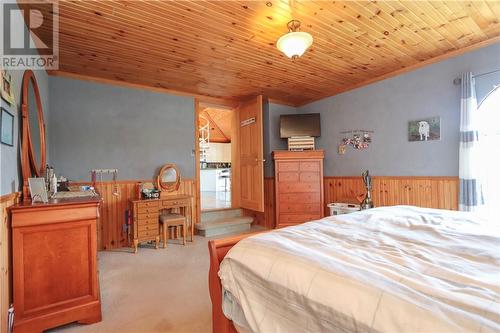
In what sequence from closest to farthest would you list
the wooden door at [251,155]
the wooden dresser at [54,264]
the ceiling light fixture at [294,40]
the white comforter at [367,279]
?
1. the white comforter at [367,279]
2. the wooden dresser at [54,264]
3. the ceiling light fixture at [294,40]
4. the wooden door at [251,155]

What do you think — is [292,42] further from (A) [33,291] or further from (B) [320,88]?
(A) [33,291]

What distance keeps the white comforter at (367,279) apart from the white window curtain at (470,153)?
5.56 ft

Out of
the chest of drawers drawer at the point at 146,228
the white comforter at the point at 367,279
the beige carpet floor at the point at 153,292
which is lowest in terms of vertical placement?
the beige carpet floor at the point at 153,292

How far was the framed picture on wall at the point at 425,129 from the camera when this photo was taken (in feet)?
10.3

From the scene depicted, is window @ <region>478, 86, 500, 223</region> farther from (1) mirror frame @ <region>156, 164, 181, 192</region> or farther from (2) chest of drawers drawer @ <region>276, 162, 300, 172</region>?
(1) mirror frame @ <region>156, 164, 181, 192</region>

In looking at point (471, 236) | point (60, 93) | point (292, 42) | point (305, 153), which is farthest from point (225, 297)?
point (60, 93)

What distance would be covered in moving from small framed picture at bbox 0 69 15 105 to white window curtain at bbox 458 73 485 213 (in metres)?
4.13

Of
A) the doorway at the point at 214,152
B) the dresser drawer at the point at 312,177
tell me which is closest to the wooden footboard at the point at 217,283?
the dresser drawer at the point at 312,177

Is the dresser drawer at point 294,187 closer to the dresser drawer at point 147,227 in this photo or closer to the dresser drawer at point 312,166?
the dresser drawer at point 312,166

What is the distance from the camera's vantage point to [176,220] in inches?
141

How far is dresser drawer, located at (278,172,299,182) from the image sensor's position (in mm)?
4215

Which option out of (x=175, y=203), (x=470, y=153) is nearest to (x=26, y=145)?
(x=175, y=203)

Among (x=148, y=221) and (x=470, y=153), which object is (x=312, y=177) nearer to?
(x=470, y=153)

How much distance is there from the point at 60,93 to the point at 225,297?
3578 millimetres
